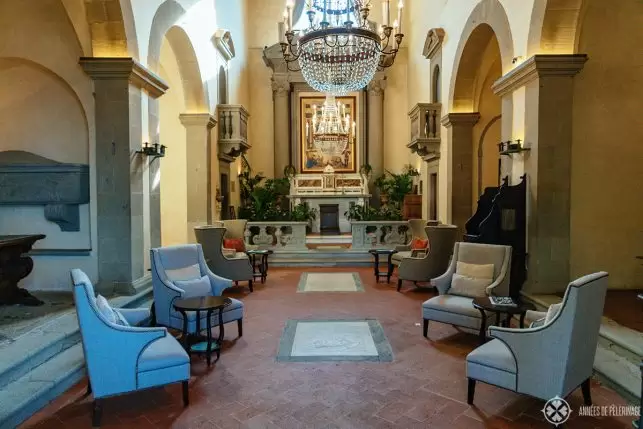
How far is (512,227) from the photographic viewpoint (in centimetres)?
621

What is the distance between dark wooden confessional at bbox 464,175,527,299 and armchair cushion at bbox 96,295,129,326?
4716mm

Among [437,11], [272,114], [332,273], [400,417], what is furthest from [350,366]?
[272,114]

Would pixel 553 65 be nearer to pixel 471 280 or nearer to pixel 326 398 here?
pixel 471 280

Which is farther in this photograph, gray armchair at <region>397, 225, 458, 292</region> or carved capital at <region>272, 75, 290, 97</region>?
carved capital at <region>272, 75, 290, 97</region>

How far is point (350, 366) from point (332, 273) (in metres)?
5.20

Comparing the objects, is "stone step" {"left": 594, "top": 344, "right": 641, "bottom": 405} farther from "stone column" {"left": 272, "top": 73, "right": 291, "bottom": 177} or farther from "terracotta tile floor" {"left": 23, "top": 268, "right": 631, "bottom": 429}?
"stone column" {"left": 272, "top": 73, "right": 291, "bottom": 177}

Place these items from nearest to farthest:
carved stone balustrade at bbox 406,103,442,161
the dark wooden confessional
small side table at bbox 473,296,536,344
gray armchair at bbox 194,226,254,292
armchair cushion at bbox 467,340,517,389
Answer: armchair cushion at bbox 467,340,517,389
small side table at bbox 473,296,536,344
the dark wooden confessional
gray armchair at bbox 194,226,254,292
carved stone balustrade at bbox 406,103,442,161

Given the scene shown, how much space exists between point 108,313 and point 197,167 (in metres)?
6.85

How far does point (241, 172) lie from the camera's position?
14.6 m

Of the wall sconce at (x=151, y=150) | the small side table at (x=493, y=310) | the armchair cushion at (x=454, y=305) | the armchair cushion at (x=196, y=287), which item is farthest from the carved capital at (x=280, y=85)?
the small side table at (x=493, y=310)

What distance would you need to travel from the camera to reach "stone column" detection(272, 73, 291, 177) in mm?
16094

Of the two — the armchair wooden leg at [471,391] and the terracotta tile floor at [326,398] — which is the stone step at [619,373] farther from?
the armchair wooden leg at [471,391]

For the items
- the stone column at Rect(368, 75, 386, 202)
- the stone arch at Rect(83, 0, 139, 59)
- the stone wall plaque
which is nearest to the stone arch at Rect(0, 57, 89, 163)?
the stone wall plaque

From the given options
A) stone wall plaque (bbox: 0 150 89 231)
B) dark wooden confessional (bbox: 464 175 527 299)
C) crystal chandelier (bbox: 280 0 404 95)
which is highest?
crystal chandelier (bbox: 280 0 404 95)
